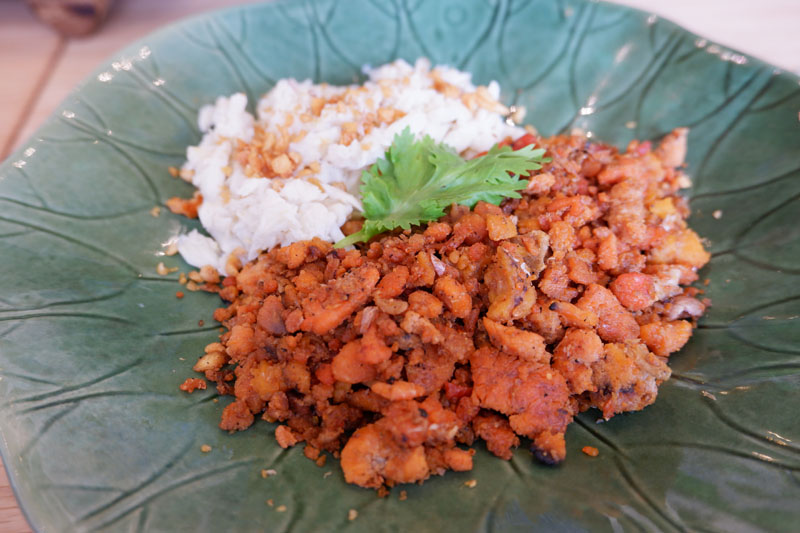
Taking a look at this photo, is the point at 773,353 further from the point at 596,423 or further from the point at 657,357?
the point at 596,423

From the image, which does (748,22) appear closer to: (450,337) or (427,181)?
(427,181)

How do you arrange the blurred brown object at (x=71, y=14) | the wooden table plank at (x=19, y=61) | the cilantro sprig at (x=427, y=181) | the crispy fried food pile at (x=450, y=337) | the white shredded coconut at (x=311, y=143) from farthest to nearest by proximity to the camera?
1. the blurred brown object at (x=71, y=14)
2. the wooden table plank at (x=19, y=61)
3. the white shredded coconut at (x=311, y=143)
4. the cilantro sprig at (x=427, y=181)
5. the crispy fried food pile at (x=450, y=337)

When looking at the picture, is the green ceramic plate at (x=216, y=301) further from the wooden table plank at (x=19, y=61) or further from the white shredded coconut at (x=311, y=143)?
the wooden table plank at (x=19, y=61)

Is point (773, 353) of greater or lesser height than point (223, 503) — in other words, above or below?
above

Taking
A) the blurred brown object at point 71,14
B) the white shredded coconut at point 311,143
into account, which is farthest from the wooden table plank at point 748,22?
the blurred brown object at point 71,14

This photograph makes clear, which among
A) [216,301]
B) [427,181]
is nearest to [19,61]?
[216,301]

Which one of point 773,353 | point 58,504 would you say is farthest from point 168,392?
point 773,353
